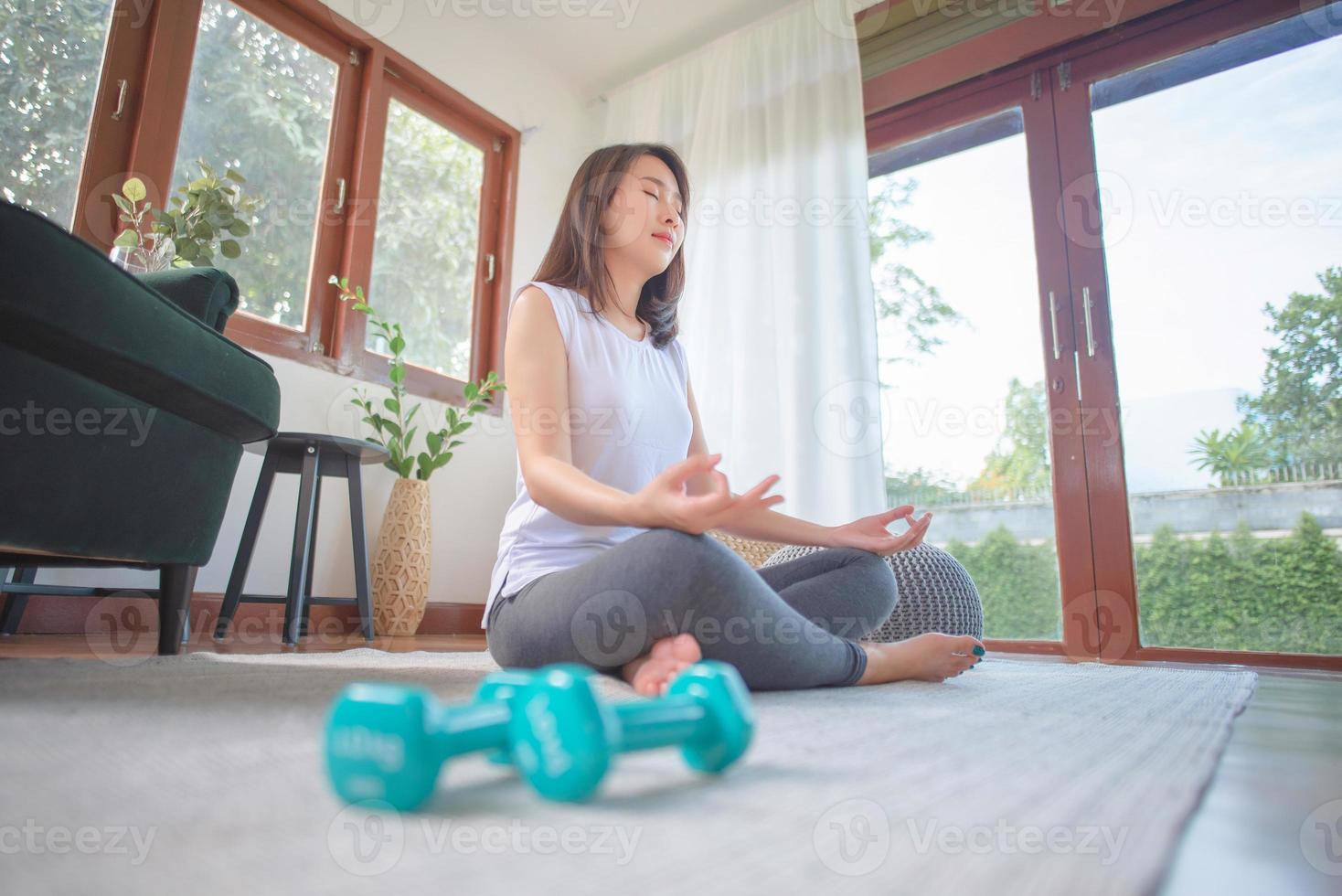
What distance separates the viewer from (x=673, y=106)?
344 centimetres

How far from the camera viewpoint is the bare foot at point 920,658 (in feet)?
3.56

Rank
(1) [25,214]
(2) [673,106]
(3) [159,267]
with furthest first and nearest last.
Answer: (2) [673,106], (3) [159,267], (1) [25,214]

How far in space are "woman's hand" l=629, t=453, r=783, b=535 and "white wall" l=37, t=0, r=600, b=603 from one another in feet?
5.97

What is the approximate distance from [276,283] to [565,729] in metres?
2.57

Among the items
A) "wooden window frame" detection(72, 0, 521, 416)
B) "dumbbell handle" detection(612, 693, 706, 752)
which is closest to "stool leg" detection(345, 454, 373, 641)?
"wooden window frame" detection(72, 0, 521, 416)

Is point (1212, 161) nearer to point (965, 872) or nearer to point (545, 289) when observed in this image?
point (545, 289)

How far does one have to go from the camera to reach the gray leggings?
2.76 ft

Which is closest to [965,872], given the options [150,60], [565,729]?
[565,729]

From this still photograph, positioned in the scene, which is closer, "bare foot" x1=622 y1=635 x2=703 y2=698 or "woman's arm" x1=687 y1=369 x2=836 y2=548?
"bare foot" x1=622 y1=635 x2=703 y2=698

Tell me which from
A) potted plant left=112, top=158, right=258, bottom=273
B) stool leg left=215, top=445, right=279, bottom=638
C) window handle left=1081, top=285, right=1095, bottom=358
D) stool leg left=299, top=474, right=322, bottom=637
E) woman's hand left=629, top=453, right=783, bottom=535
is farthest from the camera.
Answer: window handle left=1081, top=285, right=1095, bottom=358

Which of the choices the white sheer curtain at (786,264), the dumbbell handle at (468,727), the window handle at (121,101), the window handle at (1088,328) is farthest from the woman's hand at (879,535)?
the window handle at (121,101)

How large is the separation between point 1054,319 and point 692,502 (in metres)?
2.27

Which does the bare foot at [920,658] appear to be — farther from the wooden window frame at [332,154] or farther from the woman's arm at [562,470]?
the wooden window frame at [332,154]

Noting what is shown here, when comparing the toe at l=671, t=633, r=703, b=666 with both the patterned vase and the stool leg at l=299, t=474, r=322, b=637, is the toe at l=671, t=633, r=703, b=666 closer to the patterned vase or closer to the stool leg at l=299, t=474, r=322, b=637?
the stool leg at l=299, t=474, r=322, b=637
